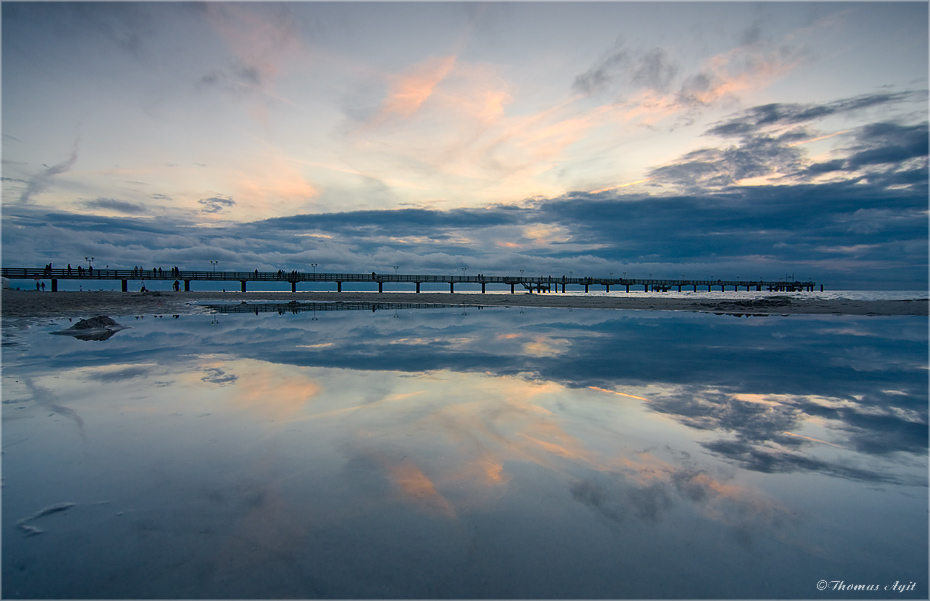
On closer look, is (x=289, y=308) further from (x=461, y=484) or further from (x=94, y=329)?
(x=461, y=484)

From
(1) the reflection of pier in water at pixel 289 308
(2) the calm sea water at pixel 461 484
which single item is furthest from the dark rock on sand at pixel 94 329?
(1) the reflection of pier in water at pixel 289 308

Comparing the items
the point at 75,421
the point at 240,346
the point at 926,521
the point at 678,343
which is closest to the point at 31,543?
the point at 75,421

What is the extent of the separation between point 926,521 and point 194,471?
7647 mm

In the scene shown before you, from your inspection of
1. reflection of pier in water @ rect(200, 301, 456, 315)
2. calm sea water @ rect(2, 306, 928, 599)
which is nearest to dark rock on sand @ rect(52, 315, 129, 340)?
calm sea water @ rect(2, 306, 928, 599)

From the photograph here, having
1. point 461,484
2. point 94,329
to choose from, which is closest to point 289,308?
point 94,329

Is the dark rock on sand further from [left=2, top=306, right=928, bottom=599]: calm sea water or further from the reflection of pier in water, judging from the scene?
the reflection of pier in water

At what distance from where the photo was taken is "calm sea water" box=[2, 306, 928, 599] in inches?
127

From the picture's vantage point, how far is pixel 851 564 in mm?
3373

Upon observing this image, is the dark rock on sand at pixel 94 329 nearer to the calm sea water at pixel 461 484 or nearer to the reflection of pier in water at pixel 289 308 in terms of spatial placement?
the calm sea water at pixel 461 484

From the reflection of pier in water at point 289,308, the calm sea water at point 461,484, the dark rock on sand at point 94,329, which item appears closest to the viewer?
the calm sea water at point 461,484

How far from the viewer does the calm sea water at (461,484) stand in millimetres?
3238

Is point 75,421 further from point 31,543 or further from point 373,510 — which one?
point 373,510

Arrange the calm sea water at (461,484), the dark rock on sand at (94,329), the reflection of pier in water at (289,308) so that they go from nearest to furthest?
the calm sea water at (461,484) → the dark rock on sand at (94,329) → the reflection of pier in water at (289,308)

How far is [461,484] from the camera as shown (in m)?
4.62
